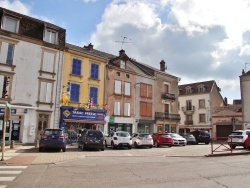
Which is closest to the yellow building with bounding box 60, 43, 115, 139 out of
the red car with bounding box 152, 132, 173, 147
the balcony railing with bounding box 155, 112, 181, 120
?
the red car with bounding box 152, 132, 173, 147

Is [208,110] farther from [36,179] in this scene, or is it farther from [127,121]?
[36,179]

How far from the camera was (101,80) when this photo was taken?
29031mm

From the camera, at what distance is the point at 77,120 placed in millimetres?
25562

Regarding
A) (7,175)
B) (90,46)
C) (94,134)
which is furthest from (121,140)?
(90,46)

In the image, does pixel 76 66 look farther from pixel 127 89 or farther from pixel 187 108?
pixel 187 108

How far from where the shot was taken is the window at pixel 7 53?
71.9 feet

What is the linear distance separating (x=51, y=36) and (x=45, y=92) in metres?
5.60

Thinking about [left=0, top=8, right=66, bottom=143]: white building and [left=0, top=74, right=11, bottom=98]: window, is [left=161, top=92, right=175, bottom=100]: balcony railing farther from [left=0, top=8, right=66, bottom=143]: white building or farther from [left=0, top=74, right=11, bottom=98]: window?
[left=0, top=74, right=11, bottom=98]: window

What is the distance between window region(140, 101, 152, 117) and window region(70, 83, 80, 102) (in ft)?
32.5

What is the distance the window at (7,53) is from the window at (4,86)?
1.38 meters

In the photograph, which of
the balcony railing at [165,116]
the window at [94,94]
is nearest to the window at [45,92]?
the window at [94,94]

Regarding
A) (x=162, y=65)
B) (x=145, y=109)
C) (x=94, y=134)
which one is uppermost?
(x=162, y=65)

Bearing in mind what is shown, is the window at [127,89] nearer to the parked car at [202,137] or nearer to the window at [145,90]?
the window at [145,90]

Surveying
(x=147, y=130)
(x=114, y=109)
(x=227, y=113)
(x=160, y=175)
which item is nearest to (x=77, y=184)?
(x=160, y=175)
